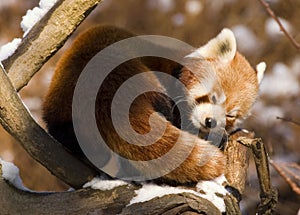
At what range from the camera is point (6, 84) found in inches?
79.7

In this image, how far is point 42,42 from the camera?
92.0 inches

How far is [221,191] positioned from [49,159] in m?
0.60

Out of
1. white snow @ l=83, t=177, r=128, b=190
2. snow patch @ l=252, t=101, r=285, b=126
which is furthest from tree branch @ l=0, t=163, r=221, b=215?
snow patch @ l=252, t=101, r=285, b=126

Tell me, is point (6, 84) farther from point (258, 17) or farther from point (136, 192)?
point (258, 17)

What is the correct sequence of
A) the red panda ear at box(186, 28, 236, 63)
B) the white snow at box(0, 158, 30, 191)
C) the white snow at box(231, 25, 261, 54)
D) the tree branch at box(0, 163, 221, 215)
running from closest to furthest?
the tree branch at box(0, 163, 221, 215), the white snow at box(0, 158, 30, 191), the red panda ear at box(186, 28, 236, 63), the white snow at box(231, 25, 261, 54)

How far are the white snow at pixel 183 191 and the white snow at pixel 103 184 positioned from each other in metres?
0.07

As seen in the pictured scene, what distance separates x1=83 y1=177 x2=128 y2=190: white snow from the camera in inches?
83.7

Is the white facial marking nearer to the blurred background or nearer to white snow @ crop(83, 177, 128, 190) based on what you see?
white snow @ crop(83, 177, 128, 190)

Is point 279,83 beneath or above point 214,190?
beneath

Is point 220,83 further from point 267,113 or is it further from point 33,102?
point 33,102

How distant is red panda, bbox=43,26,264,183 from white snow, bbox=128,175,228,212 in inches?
1.2

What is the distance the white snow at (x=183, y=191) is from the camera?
2.06 m

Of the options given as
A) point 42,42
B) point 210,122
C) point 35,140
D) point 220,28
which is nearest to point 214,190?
Result: point 210,122

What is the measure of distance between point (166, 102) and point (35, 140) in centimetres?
48
